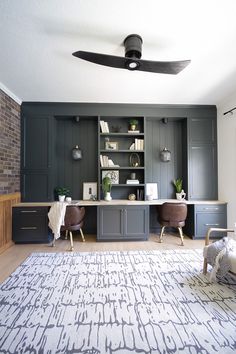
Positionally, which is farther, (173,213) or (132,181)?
(132,181)

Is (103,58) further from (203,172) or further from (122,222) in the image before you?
(203,172)

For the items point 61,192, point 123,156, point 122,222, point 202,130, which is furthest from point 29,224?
point 202,130

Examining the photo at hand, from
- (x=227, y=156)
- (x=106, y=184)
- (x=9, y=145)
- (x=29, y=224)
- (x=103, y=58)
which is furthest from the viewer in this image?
(x=106, y=184)

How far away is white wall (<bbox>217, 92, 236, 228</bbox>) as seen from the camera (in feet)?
11.2

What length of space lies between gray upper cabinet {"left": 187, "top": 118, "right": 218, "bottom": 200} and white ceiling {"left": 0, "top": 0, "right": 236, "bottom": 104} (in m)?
0.74

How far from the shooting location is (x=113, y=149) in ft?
12.7

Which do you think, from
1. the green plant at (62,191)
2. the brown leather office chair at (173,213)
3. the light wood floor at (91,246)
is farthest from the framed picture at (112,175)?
the light wood floor at (91,246)

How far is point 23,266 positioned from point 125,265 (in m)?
1.39

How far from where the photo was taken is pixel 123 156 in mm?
4098

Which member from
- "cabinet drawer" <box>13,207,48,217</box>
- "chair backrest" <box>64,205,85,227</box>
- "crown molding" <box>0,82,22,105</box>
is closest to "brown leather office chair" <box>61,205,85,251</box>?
"chair backrest" <box>64,205,85,227</box>

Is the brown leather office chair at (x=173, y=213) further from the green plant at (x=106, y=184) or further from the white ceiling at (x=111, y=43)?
the white ceiling at (x=111, y=43)

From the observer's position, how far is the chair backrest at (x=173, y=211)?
337 centimetres

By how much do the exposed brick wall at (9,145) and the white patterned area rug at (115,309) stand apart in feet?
4.70

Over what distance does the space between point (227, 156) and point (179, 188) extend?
1075mm
